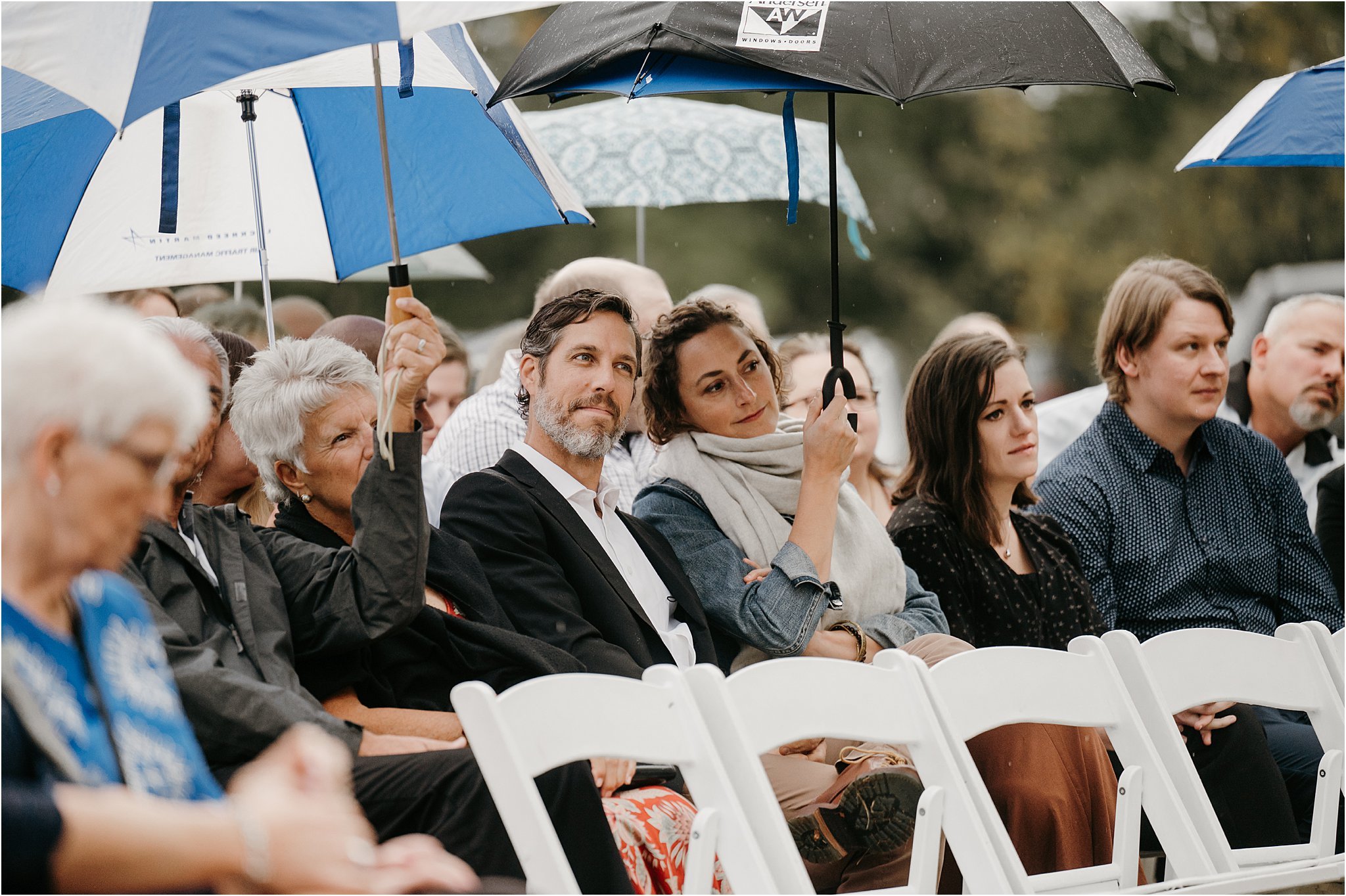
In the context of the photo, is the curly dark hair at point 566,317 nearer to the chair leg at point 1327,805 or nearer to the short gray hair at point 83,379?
the chair leg at point 1327,805

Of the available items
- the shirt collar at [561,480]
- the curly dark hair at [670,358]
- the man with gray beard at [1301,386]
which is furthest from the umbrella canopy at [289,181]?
the man with gray beard at [1301,386]

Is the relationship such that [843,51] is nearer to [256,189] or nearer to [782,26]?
[782,26]

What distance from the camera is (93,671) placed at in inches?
73.4

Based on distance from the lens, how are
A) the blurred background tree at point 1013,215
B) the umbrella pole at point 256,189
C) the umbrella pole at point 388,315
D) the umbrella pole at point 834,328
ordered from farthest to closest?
the blurred background tree at point 1013,215 < the umbrella pole at point 256,189 < the umbrella pole at point 834,328 < the umbrella pole at point 388,315

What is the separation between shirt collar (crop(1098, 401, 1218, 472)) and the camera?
4883 millimetres

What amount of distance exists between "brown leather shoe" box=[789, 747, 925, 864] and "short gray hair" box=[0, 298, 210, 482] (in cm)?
186

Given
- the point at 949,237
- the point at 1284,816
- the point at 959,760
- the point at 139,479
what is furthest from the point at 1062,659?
the point at 949,237

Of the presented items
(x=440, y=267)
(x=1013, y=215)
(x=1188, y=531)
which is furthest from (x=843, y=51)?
(x=1013, y=215)

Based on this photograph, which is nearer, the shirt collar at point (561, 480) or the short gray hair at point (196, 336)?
the short gray hair at point (196, 336)

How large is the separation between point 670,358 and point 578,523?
0.81m

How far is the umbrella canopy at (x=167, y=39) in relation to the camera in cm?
253

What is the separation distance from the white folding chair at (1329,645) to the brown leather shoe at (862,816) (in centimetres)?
113

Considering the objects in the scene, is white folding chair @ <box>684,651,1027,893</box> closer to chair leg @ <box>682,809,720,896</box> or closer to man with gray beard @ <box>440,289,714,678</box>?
chair leg @ <box>682,809,720,896</box>

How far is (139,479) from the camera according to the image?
1.76 m
